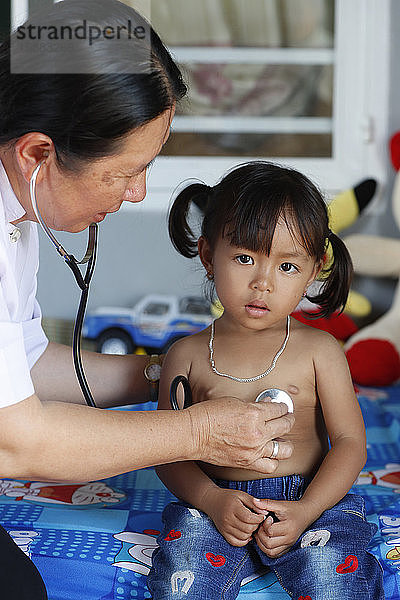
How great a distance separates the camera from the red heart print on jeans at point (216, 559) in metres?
1.18

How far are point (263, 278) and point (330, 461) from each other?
13.1 inches

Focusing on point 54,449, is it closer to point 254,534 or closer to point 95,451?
point 95,451

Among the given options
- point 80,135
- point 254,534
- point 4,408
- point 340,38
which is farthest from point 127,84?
point 340,38

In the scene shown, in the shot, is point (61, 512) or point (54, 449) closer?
point (54, 449)

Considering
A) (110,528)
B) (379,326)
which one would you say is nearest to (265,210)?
(110,528)

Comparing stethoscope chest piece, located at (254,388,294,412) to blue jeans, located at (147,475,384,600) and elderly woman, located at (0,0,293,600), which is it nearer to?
elderly woman, located at (0,0,293,600)

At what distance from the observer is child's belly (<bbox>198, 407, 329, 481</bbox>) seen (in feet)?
4.43

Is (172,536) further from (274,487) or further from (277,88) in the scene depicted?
(277,88)

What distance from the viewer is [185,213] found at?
5.09 feet

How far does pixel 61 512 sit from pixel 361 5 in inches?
90.4

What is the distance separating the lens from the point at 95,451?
1.10 metres

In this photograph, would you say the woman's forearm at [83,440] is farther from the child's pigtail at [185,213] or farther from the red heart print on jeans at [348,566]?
the child's pigtail at [185,213]

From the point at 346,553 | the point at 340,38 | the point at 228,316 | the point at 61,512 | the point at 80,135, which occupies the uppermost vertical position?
the point at 80,135

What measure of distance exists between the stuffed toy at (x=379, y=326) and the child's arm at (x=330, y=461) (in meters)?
1.16
